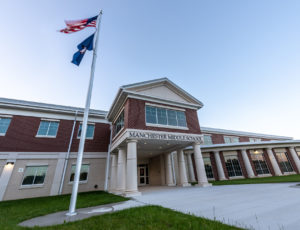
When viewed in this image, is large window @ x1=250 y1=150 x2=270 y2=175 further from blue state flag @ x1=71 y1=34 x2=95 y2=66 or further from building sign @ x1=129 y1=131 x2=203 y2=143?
blue state flag @ x1=71 y1=34 x2=95 y2=66

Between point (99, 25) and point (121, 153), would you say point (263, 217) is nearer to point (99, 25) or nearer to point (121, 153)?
point (121, 153)

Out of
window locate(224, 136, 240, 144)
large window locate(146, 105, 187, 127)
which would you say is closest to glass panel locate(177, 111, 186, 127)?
large window locate(146, 105, 187, 127)

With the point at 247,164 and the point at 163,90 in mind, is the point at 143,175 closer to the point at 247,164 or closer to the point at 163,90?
the point at 163,90

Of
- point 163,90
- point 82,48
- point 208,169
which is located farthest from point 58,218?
point 208,169

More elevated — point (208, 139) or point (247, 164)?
point (208, 139)

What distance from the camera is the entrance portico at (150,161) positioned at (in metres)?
10.1

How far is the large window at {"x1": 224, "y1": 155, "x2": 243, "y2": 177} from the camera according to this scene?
19.9 meters

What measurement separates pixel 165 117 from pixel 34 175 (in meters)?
13.3

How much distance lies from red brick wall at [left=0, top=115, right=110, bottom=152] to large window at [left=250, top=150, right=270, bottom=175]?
2112 cm

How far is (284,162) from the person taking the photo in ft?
68.8

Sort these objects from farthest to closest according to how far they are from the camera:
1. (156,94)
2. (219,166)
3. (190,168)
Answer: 1. (190,168)
2. (219,166)
3. (156,94)

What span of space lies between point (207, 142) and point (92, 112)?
1958 centimetres

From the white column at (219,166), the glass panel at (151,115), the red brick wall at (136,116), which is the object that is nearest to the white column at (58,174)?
the red brick wall at (136,116)

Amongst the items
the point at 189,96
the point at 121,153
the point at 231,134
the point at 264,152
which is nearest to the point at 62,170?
the point at 121,153
